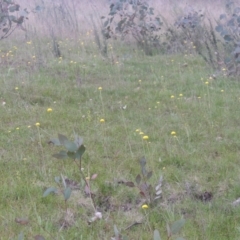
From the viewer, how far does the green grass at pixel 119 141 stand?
2.90 meters

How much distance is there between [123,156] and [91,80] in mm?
2412

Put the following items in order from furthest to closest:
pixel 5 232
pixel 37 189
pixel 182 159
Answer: pixel 182 159 < pixel 37 189 < pixel 5 232

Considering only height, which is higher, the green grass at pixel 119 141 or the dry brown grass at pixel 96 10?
the green grass at pixel 119 141

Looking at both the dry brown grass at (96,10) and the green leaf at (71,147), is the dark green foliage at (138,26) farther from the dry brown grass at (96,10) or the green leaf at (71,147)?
the green leaf at (71,147)

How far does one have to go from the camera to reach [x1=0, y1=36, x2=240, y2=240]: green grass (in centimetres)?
290

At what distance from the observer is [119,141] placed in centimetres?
418

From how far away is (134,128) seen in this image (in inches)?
175

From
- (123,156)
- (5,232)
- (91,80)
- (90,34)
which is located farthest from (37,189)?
(90,34)

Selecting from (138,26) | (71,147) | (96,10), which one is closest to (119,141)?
(71,147)

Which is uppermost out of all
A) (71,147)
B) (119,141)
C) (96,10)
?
(71,147)

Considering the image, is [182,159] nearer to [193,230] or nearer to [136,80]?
[193,230]

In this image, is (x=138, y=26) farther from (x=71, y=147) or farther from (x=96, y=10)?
(x=71, y=147)

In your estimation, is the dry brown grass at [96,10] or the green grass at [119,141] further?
the dry brown grass at [96,10]

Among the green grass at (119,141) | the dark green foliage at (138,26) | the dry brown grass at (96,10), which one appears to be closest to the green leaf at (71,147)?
the green grass at (119,141)
